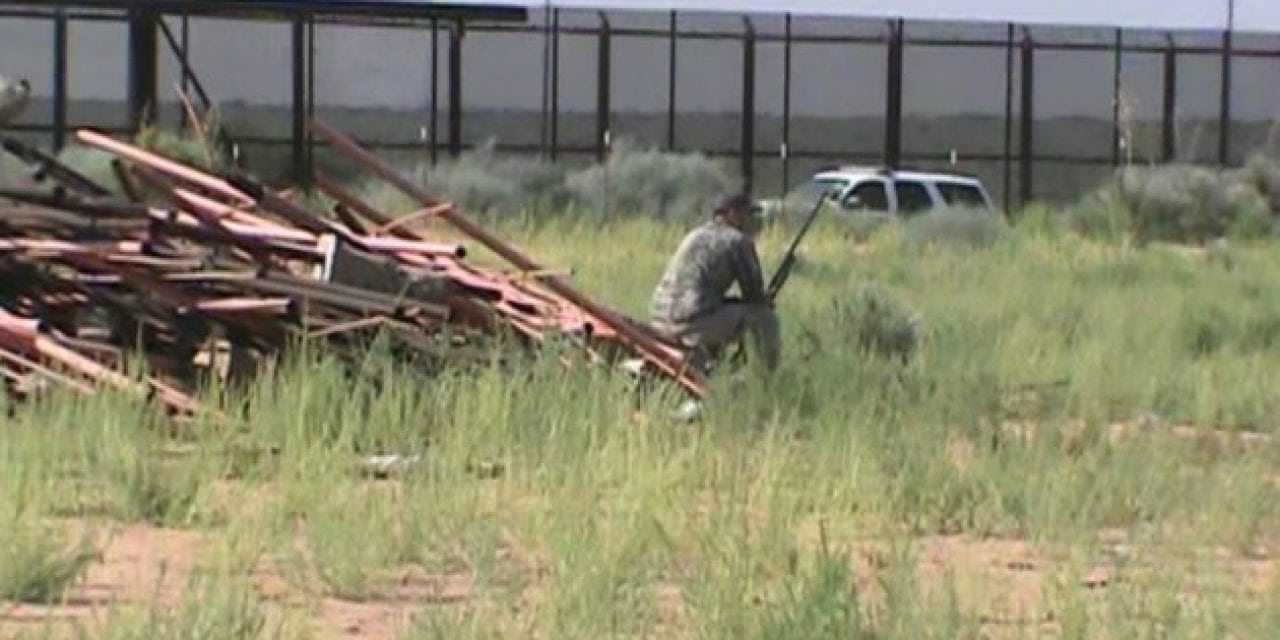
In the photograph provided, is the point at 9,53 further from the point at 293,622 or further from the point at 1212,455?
the point at 293,622

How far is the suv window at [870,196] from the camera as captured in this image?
42031mm

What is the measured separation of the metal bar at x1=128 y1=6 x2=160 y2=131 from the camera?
38656mm

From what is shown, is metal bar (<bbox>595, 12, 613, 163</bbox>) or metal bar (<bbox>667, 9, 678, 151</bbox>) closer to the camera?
metal bar (<bbox>595, 12, 613, 163</bbox>)

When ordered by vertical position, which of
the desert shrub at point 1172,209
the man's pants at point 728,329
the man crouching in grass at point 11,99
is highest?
the man crouching in grass at point 11,99

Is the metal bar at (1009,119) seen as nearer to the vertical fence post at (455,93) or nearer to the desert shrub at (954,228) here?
the vertical fence post at (455,93)

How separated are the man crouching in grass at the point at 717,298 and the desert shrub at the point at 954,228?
17.5 meters

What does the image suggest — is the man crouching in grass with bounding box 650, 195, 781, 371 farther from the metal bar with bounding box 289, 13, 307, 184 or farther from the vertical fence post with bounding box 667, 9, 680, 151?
the vertical fence post with bounding box 667, 9, 680, 151

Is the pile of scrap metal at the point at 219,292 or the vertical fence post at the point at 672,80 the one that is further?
the vertical fence post at the point at 672,80

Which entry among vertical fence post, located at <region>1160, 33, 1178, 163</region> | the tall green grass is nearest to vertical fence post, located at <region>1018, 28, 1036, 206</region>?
vertical fence post, located at <region>1160, 33, 1178, 163</region>

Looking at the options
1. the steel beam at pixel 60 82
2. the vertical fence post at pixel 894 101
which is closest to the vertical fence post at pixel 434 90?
the vertical fence post at pixel 894 101

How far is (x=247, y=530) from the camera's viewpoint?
12156mm

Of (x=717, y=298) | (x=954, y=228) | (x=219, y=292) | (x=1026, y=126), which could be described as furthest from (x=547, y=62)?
(x=219, y=292)

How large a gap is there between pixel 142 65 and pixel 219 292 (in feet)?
79.3

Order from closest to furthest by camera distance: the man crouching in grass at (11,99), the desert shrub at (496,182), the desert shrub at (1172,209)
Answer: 1. the man crouching in grass at (11,99)
2. the desert shrub at (496,182)
3. the desert shrub at (1172,209)
